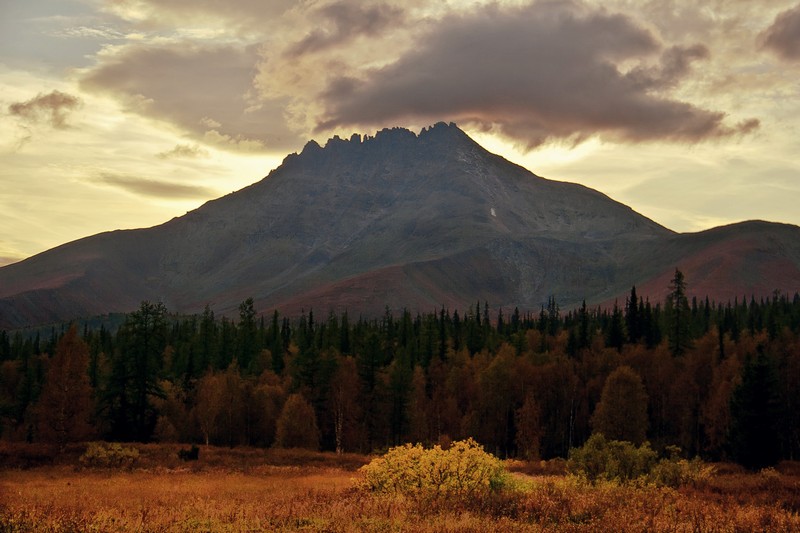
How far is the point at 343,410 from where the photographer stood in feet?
286

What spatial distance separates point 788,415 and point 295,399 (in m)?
58.5

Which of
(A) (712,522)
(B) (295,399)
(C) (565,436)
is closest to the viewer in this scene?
(A) (712,522)

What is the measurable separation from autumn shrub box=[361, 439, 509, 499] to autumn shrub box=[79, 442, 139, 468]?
30.6 metres

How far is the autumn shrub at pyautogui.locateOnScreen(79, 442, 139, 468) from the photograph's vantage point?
50.0 meters

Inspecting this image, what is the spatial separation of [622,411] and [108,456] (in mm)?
54562

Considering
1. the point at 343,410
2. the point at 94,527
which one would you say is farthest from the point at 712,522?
the point at 343,410

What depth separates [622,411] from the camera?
77375 millimetres

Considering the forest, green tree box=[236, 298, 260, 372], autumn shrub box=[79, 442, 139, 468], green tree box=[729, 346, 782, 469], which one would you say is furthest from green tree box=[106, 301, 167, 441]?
green tree box=[729, 346, 782, 469]

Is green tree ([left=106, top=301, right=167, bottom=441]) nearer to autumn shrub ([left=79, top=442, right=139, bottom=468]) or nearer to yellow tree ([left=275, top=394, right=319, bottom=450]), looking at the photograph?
yellow tree ([left=275, top=394, right=319, bottom=450])

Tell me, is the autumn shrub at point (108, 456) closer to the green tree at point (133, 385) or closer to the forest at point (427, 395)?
the forest at point (427, 395)

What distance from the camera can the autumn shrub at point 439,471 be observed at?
25.9m

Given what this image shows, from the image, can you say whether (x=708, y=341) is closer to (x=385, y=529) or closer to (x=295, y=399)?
(x=295, y=399)

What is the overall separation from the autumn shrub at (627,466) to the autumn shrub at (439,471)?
26.7ft

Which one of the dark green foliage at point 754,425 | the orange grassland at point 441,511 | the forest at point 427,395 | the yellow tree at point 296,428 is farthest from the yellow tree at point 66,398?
the dark green foliage at point 754,425
